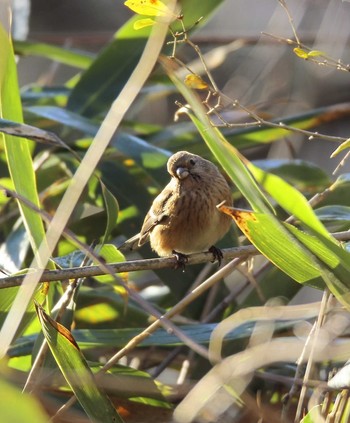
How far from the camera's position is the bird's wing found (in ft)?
10.1

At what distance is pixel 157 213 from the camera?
3086mm

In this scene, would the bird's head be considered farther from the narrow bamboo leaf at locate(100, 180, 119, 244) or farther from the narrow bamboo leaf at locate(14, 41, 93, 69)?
the narrow bamboo leaf at locate(14, 41, 93, 69)

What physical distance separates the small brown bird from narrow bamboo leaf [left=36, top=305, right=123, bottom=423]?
100 centimetres

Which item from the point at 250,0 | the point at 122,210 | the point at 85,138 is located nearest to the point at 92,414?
the point at 122,210

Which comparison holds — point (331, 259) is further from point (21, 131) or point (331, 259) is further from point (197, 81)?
point (21, 131)

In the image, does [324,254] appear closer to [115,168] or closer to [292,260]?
[292,260]

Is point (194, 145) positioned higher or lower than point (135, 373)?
higher

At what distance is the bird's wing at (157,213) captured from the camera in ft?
10.1

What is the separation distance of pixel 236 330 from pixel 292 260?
0.63 m

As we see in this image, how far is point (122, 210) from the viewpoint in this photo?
3.30 meters

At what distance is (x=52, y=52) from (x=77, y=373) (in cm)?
220

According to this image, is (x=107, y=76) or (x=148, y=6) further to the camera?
(x=107, y=76)

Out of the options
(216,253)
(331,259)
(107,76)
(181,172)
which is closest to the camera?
(331,259)

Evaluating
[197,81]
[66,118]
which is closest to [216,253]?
[197,81]
